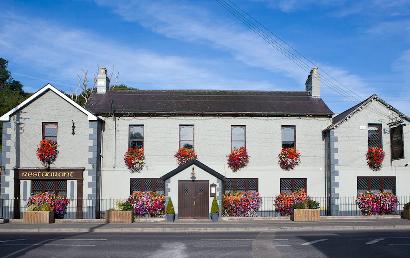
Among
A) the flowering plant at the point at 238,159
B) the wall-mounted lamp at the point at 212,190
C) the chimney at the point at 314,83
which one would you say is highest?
the chimney at the point at 314,83

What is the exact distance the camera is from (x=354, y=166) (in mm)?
28516

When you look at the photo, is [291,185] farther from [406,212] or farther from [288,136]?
[406,212]

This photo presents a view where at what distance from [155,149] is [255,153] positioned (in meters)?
5.87

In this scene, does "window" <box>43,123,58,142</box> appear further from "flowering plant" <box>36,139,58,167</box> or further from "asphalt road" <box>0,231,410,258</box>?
"asphalt road" <box>0,231,410,258</box>

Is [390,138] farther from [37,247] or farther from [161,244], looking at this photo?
[37,247]

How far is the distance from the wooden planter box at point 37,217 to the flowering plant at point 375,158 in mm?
17737

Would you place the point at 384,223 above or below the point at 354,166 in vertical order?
below

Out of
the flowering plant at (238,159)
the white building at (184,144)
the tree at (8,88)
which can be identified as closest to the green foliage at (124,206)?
the white building at (184,144)

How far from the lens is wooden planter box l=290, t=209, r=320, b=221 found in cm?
2575

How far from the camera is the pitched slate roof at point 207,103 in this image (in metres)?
29.1

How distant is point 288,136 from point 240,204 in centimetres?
523

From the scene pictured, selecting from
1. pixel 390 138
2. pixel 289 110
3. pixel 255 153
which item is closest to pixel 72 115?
pixel 255 153

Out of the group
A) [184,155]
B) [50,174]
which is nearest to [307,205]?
[184,155]

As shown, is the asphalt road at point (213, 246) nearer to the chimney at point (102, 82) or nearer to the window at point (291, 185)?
the window at point (291, 185)
